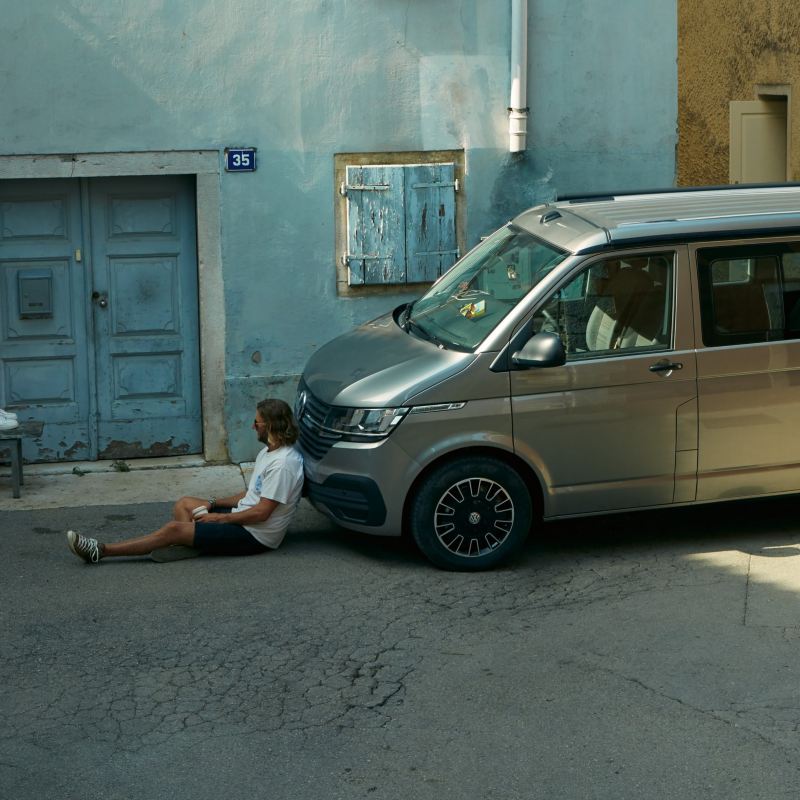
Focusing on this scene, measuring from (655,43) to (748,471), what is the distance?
4634mm

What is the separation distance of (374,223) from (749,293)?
369 centimetres

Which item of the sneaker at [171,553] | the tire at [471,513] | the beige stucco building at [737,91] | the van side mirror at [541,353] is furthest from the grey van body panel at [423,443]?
the beige stucco building at [737,91]

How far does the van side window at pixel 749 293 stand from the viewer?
25.9 ft

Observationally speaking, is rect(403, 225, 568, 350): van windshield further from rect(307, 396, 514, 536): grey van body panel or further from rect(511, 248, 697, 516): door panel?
rect(307, 396, 514, 536): grey van body panel

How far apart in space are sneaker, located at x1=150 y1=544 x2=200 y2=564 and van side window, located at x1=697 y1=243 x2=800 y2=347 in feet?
10.8

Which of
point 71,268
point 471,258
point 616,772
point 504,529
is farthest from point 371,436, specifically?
point 71,268

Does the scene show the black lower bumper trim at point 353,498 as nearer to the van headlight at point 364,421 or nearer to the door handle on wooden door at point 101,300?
the van headlight at point 364,421

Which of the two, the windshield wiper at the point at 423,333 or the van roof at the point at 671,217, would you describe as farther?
the windshield wiper at the point at 423,333

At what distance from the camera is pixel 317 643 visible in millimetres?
6723

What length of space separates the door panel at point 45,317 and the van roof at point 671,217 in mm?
3957

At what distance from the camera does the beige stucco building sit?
44.9 feet

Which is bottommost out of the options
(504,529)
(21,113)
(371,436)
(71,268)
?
(504,529)

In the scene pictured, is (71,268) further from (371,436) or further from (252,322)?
(371,436)

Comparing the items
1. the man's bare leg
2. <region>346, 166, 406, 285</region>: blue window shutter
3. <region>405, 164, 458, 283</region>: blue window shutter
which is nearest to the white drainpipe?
<region>405, 164, 458, 283</region>: blue window shutter
